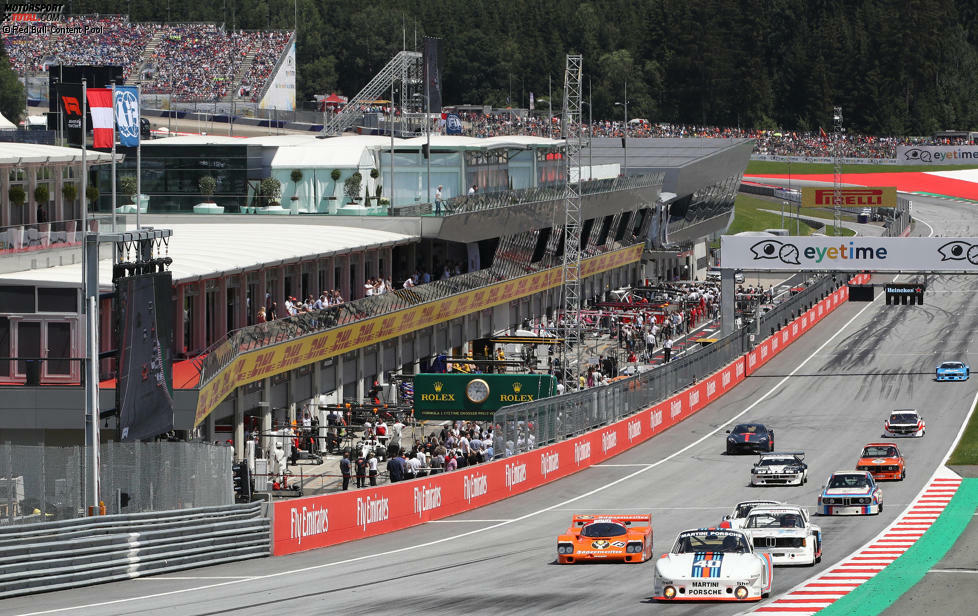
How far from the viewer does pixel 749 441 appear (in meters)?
50.3

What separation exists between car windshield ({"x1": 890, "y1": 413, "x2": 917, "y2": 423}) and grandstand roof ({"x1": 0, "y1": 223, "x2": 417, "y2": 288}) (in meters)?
20.2

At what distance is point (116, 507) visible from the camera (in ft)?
93.6

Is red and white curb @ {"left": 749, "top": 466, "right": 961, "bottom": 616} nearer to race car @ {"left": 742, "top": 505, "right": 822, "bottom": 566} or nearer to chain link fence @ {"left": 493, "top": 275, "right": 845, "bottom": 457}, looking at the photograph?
race car @ {"left": 742, "top": 505, "right": 822, "bottom": 566}

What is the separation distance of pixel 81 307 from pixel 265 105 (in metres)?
102

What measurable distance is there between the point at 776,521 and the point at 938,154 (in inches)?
5889

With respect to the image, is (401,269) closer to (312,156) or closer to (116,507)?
(312,156)

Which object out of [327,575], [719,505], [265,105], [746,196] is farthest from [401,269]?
[746,196]

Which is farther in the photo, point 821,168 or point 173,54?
point 821,168

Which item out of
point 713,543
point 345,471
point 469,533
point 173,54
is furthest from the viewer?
point 173,54

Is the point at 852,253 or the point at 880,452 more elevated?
the point at 852,253

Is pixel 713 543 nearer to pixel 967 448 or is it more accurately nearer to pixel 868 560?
pixel 868 560

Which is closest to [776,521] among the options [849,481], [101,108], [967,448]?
[849,481]

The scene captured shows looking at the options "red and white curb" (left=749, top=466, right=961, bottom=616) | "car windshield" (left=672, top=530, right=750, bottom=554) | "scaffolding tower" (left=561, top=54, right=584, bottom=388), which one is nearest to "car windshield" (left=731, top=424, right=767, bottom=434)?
"red and white curb" (left=749, top=466, right=961, bottom=616)

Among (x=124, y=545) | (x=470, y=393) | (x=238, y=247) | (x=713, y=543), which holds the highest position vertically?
(x=238, y=247)
